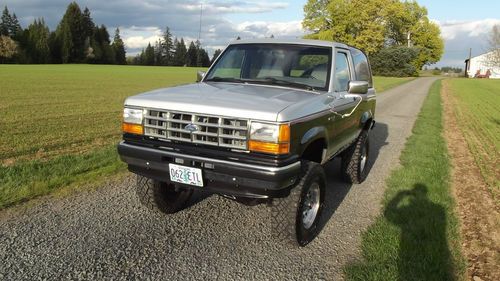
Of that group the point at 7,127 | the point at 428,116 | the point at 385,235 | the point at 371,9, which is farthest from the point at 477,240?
the point at 371,9

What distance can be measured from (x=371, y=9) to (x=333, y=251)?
207ft

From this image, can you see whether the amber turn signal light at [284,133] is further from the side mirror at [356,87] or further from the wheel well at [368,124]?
the wheel well at [368,124]

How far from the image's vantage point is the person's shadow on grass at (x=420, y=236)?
3.62 meters

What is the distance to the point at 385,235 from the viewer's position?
4.34m

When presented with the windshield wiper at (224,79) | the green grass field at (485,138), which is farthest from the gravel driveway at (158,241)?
the green grass field at (485,138)

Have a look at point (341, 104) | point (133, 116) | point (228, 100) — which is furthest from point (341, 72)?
point (133, 116)

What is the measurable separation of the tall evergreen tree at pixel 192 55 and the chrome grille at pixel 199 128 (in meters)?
118

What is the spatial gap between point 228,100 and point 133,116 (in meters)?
1.02

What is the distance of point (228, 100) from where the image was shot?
3.71 meters

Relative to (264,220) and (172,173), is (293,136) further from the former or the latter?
(264,220)

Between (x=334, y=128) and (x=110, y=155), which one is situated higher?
(x=334, y=128)

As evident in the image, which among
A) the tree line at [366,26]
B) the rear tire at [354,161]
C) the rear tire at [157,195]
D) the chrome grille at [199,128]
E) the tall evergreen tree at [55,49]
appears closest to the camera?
the chrome grille at [199,128]

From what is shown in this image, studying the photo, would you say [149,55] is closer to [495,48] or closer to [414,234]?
[495,48]

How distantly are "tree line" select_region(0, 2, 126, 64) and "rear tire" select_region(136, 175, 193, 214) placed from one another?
88.5 metres
